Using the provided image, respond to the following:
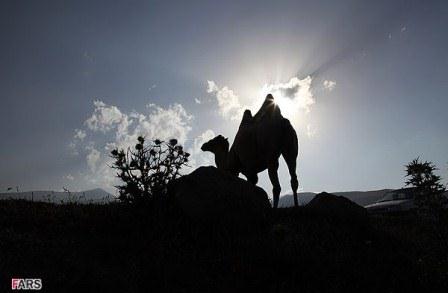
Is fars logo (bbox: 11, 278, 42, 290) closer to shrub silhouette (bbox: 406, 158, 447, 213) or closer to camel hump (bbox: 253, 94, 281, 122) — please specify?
camel hump (bbox: 253, 94, 281, 122)

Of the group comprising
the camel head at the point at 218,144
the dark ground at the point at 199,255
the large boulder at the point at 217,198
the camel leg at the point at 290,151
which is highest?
the camel head at the point at 218,144

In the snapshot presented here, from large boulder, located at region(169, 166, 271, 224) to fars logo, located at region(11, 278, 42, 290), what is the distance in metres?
2.98

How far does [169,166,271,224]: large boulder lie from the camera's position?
598cm

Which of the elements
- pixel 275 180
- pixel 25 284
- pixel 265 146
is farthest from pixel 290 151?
pixel 25 284

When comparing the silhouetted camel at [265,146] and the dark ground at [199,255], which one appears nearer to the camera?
the dark ground at [199,255]

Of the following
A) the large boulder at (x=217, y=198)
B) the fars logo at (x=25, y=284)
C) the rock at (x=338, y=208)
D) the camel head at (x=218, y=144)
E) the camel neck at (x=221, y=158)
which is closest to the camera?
the fars logo at (x=25, y=284)

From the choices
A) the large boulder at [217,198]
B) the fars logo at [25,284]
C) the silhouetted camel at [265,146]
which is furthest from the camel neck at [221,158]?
the fars logo at [25,284]

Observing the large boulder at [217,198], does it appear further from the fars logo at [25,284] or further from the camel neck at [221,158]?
the camel neck at [221,158]

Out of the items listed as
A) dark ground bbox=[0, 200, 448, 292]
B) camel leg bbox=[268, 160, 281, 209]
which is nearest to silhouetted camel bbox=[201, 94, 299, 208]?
camel leg bbox=[268, 160, 281, 209]

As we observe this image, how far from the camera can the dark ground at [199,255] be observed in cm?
372

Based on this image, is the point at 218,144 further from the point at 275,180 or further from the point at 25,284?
the point at 25,284

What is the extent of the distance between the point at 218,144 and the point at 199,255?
7780 mm

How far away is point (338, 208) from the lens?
304 inches

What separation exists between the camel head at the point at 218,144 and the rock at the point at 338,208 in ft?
15.7
